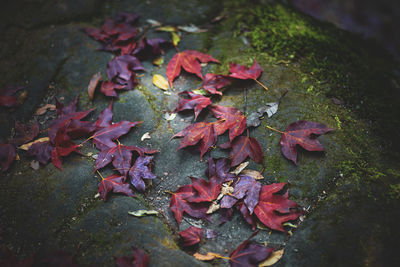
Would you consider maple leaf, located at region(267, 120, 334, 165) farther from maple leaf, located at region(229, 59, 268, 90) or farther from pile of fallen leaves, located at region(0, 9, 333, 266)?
maple leaf, located at region(229, 59, 268, 90)

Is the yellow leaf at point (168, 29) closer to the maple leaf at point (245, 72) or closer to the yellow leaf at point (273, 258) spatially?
the maple leaf at point (245, 72)

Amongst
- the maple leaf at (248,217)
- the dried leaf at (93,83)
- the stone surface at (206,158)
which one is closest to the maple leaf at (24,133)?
the stone surface at (206,158)

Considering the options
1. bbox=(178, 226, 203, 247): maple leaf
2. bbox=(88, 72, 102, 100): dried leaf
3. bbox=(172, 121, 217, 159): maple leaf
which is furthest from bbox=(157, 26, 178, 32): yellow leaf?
bbox=(178, 226, 203, 247): maple leaf

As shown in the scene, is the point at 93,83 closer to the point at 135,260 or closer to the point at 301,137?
the point at 135,260

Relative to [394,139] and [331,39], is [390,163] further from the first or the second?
[331,39]

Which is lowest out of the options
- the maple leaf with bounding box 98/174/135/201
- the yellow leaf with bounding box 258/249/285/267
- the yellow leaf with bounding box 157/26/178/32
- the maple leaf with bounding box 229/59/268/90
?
the yellow leaf with bounding box 258/249/285/267

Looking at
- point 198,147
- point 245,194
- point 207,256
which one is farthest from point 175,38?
point 207,256

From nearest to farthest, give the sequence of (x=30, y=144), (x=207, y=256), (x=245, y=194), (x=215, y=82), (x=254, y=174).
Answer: (x=207, y=256), (x=245, y=194), (x=254, y=174), (x=30, y=144), (x=215, y=82)
